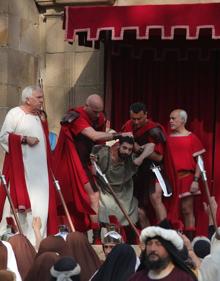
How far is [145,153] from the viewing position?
13.1 metres

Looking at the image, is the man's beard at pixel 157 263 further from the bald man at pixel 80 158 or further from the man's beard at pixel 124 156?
the bald man at pixel 80 158

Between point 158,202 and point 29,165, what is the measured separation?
1.50m

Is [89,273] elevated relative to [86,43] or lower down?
lower down

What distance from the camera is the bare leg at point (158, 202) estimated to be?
13.3 meters

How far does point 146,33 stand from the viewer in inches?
542

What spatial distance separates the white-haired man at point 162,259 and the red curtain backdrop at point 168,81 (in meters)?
6.73

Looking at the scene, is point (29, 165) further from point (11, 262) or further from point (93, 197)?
point (11, 262)

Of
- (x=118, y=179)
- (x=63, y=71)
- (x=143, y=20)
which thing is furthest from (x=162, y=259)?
(x=63, y=71)

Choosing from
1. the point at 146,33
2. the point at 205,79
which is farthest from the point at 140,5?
the point at 205,79

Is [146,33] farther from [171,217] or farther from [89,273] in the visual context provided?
[89,273]

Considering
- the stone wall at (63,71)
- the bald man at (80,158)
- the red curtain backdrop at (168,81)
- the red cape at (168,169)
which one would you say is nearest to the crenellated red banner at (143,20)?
the bald man at (80,158)

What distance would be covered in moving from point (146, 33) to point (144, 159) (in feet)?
5.00

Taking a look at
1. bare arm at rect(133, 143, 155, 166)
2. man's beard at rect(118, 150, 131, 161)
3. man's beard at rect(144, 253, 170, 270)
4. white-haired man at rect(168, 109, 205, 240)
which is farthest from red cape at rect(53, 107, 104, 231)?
man's beard at rect(144, 253, 170, 270)

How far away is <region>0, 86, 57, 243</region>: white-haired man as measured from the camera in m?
13.2
